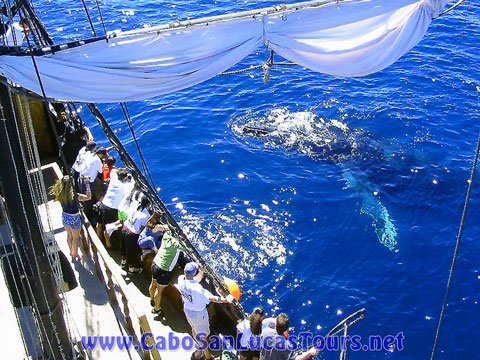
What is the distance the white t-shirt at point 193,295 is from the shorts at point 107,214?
301 cm

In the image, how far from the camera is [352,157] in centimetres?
1828

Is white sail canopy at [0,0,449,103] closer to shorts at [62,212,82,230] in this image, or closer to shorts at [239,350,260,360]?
shorts at [62,212,82,230]

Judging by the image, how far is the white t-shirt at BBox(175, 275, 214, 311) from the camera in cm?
912

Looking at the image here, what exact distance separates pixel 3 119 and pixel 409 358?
9.72 metres

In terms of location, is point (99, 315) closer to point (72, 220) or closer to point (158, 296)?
point (158, 296)

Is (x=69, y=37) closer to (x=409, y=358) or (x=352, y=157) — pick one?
(x=352, y=157)

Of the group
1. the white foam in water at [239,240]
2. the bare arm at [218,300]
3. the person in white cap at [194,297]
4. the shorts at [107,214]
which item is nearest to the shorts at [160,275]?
the person in white cap at [194,297]

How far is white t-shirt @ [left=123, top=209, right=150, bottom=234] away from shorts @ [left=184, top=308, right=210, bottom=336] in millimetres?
2063

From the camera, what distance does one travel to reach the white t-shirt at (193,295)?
9117 millimetres

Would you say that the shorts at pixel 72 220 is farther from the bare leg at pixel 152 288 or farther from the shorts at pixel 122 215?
the bare leg at pixel 152 288

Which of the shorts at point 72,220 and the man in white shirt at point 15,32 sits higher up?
the man in white shirt at point 15,32

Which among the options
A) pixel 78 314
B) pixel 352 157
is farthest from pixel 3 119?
pixel 352 157

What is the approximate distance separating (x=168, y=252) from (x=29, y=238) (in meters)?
2.99

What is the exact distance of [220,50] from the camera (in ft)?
26.4
